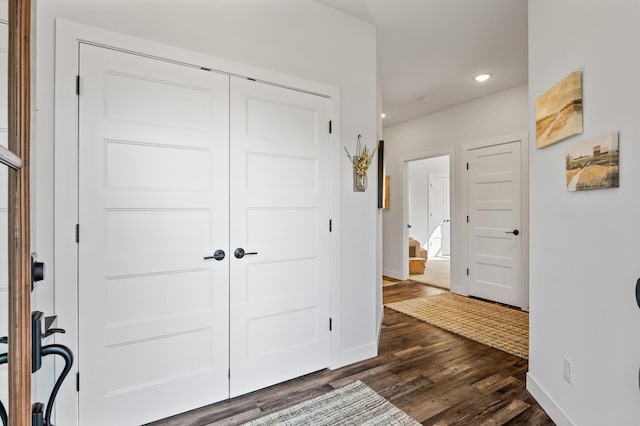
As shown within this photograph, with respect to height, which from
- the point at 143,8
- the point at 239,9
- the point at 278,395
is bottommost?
the point at 278,395

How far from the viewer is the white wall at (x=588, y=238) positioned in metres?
1.35

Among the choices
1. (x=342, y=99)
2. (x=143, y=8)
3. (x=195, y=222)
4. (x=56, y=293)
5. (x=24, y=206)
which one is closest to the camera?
(x=24, y=206)

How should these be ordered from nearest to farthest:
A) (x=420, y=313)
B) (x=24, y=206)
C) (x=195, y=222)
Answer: (x=24, y=206) < (x=195, y=222) < (x=420, y=313)

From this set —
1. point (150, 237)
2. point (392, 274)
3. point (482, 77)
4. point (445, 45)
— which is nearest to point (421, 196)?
point (392, 274)

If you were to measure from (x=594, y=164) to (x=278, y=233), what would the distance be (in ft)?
5.84

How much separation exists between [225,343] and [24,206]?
1.71 meters

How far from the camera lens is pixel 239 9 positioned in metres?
2.12

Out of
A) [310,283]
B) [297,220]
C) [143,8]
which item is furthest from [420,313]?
[143,8]

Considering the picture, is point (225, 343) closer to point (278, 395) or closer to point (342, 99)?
point (278, 395)

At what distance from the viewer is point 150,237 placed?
190cm

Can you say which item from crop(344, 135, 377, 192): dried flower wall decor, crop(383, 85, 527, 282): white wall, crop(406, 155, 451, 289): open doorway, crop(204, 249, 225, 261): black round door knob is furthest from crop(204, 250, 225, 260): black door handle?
crop(406, 155, 451, 289): open doorway

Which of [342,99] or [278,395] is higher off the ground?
[342,99]

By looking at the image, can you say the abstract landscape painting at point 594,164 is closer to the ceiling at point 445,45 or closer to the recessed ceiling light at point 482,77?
the ceiling at point 445,45

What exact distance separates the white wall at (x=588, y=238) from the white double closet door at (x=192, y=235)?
1.40 m
